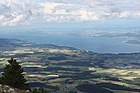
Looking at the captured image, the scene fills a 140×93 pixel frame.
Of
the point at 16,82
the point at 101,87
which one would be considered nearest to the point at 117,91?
the point at 101,87

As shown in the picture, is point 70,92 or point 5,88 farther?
point 70,92

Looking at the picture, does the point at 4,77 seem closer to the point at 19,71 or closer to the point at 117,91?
the point at 19,71

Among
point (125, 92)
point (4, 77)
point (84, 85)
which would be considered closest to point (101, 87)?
point (84, 85)

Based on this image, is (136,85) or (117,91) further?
(136,85)

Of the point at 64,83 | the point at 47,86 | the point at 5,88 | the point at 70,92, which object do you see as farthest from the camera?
the point at 64,83

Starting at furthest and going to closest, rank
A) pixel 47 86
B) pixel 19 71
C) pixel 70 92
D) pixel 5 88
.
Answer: pixel 47 86 → pixel 70 92 → pixel 19 71 → pixel 5 88

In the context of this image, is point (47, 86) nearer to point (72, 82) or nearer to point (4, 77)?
point (72, 82)

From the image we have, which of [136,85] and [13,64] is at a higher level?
[13,64]

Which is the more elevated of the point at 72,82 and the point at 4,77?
the point at 4,77

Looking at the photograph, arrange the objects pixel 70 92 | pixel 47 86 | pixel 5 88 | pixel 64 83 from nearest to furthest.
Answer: pixel 5 88
pixel 70 92
pixel 47 86
pixel 64 83
